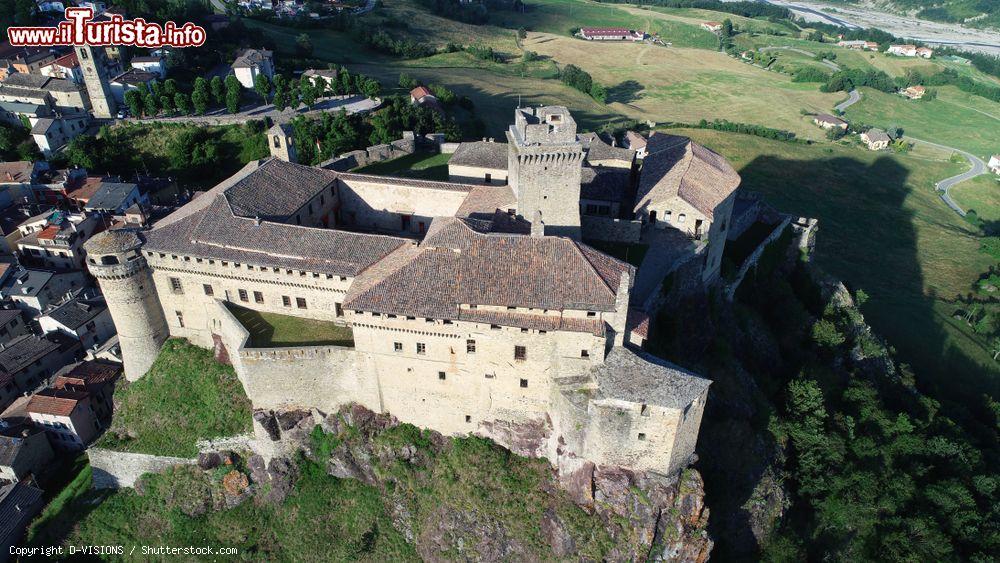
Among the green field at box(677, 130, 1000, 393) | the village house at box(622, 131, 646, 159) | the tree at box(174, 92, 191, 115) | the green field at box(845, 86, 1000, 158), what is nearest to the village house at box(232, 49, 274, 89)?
the tree at box(174, 92, 191, 115)

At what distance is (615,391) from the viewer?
3070cm

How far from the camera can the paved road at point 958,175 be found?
323ft

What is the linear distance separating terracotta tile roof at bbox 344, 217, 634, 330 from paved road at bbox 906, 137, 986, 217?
91.6 m

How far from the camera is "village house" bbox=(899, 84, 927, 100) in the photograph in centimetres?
14425

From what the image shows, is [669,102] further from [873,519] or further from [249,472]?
[249,472]

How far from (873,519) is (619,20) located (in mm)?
179983

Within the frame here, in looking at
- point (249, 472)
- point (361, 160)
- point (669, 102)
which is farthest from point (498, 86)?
point (249, 472)

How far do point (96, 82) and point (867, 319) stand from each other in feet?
310

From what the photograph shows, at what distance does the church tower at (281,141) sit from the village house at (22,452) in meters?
28.8

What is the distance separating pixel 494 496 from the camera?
35.1m

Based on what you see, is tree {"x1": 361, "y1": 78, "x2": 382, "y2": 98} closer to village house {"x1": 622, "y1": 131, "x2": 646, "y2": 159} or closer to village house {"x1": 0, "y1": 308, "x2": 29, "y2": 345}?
village house {"x1": 622, "y1": 131, "x2": 646, "y2": 159}

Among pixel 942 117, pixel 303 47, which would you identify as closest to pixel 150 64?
pixel 303 47

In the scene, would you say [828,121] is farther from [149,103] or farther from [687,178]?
[149,103]

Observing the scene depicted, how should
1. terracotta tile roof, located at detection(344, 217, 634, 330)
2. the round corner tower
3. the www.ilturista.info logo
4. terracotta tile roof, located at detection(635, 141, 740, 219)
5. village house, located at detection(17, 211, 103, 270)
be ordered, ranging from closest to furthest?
terracotta tile roof, located at detection(344, 217, 634, 330) → the round corner tower → terracotta tile roof, located at detection(635, 141, 740, 219) → village house, located at detection(17, 211, 103, 270) → the www.ilturista.info logo
